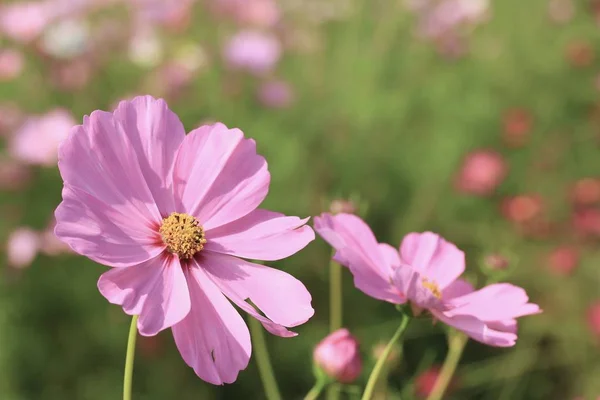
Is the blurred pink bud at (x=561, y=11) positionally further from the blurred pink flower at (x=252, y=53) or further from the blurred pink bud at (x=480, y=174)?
the blurred pink flower at (x=252, y=53)

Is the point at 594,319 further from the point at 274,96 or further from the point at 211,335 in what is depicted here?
the point at 211,335

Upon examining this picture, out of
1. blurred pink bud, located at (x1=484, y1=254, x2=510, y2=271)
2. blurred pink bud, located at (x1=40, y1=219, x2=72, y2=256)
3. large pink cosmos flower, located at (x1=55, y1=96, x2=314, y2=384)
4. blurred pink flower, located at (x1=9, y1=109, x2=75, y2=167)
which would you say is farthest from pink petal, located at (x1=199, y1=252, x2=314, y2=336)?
blurred pink flower, located at (x1=9, y1=109, x2=75, y2=167)

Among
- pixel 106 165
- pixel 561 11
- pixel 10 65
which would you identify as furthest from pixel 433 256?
pixel 561 11

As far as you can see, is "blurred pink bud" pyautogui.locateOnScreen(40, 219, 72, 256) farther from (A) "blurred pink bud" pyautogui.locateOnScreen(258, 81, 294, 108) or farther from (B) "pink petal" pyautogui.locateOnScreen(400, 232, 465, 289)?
(B) "pink petal" pyautogui.locateOnScreen(400, 232, 465, 289)

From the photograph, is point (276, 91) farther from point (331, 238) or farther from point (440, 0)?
point (331, 238)

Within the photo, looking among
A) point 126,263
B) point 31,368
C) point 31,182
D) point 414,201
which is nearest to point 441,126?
point 414,201

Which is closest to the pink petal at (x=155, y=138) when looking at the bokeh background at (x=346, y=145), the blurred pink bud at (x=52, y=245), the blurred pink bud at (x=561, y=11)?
the bokeh background at (x=346, y=145)
